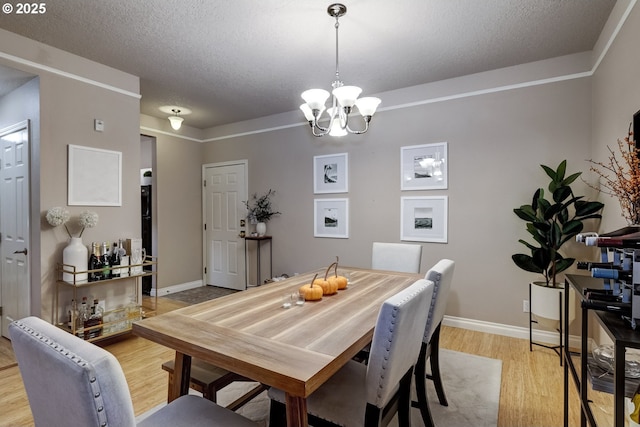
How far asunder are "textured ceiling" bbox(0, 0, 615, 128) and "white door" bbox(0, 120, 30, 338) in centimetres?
106

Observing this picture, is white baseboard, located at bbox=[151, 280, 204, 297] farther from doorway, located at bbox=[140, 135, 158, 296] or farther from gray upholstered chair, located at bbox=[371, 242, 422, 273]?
gray upholstered chair, located at bbox=[371, 242, 422, 273]

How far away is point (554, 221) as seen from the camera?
8.95 ft

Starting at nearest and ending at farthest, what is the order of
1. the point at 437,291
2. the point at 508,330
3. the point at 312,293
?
the point at 437,291 → the point at 312,293 → the point at 508,330

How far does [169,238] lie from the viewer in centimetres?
491

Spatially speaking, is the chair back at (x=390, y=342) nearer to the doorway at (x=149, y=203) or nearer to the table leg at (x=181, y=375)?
the table leg at (x=181, y=375)

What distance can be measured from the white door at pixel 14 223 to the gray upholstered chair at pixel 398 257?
3205 millimetres

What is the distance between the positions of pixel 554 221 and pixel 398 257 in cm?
133

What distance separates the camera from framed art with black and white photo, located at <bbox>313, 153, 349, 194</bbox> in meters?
4.09

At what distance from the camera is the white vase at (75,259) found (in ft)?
9.17

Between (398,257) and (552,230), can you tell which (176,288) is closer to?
(398,257)

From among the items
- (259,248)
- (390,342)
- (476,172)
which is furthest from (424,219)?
(390,342)

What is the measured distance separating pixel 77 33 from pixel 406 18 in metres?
2.58

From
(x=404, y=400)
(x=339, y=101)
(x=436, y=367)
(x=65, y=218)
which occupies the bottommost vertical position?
(x=436, y=367)

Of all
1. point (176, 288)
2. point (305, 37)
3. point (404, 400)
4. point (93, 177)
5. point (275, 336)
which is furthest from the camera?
point (176, 288)
